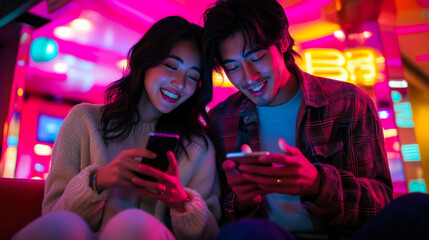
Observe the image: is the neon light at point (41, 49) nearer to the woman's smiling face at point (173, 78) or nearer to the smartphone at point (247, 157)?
the woman's smiling face at point (173, 78)

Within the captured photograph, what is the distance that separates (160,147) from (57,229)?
408mm

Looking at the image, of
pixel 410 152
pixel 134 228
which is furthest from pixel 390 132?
pixel 134 228

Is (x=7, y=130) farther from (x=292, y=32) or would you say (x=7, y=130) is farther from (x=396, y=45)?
(x=396, y=45)

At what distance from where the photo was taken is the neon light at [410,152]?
128 inches

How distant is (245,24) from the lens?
65.1 inches

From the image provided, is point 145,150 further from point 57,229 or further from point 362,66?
point 362,66

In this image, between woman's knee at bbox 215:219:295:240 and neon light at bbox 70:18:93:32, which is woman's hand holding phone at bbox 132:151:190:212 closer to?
woman's knee at bbox 215:219:295:240

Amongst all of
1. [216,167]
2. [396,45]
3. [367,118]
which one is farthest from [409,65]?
[216,167]

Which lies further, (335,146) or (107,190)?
(335,146)

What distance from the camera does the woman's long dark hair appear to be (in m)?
1.64

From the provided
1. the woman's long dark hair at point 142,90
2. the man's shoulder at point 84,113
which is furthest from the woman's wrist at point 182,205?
the man's shoulder at point 84,113

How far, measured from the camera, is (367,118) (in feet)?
5.30

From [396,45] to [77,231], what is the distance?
354cm

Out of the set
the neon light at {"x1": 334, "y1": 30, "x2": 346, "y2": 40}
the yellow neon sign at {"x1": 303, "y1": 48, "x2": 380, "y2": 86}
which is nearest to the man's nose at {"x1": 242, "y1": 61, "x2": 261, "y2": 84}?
the yellow neon sign at {"x1": 303, "y1": 48, "x2": 380, "y2": 86}
